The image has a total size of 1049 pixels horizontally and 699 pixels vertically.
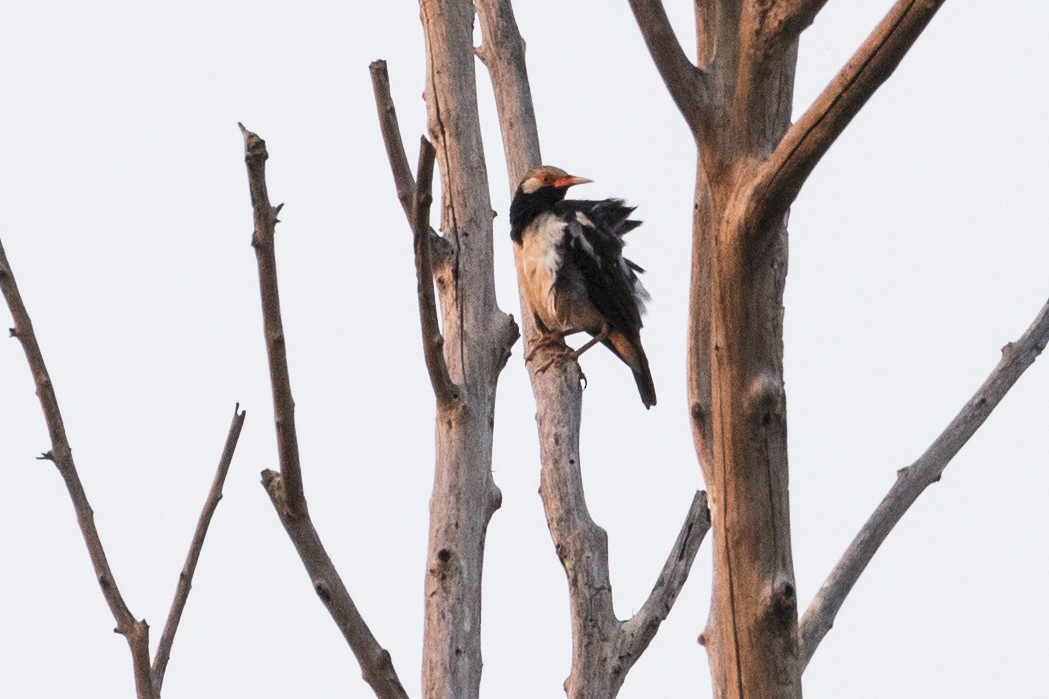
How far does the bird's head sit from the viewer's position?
211 inches

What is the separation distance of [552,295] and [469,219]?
2.16 m

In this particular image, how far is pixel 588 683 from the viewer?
13.7 ft

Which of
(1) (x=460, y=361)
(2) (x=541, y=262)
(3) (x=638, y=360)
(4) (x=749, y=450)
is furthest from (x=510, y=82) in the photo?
(4) (x=749, y=450)

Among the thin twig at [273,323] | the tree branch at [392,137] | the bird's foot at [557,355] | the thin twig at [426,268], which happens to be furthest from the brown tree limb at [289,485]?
the bird's foot at [557,355]

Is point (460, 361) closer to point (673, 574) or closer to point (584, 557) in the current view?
point (584, 557)

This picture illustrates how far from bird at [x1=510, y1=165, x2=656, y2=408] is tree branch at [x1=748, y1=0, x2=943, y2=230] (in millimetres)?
3495

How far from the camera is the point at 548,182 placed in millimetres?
5984

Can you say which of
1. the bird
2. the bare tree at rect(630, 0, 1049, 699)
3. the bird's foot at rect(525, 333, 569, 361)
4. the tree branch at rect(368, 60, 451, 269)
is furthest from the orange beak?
the bare tree at rect(630, 0, 1049, 699)

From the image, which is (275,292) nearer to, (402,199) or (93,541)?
(93,541)

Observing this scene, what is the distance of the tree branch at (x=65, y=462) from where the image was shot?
2305mm

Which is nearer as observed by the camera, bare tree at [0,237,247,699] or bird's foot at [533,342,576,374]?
bare tree at [0,237,247,699]

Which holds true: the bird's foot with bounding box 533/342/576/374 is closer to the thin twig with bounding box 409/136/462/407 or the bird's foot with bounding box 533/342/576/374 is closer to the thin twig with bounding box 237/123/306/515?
the thin twig with bounding box 409/136/462/407

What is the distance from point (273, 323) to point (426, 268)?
62 cm

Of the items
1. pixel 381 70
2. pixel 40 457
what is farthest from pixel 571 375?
pixel 40 457
